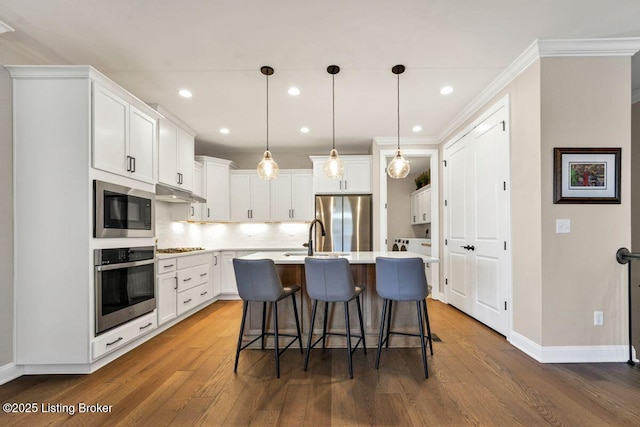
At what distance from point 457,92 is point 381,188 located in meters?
1.96

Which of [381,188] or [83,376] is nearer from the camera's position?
[83,376]

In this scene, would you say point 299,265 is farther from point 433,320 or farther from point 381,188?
point 381,188

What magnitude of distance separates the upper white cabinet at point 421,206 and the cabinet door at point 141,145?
4494 millimetres

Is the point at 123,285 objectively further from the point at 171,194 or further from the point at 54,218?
the point at 171,194

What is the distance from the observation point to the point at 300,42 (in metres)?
2.59

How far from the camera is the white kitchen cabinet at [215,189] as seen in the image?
5.33m

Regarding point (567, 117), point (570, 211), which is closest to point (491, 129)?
point (567, 117)

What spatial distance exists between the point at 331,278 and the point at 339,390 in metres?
0.78

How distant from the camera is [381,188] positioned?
17.0 ft

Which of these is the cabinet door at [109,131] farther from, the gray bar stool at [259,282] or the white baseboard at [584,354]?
the white baseboard at [584,354]

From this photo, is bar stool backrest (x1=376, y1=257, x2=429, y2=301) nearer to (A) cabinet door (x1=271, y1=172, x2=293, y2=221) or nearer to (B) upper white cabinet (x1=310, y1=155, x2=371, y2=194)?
(B) upper white cabinet (x1=310, y1=155, x2=371, y2=194)

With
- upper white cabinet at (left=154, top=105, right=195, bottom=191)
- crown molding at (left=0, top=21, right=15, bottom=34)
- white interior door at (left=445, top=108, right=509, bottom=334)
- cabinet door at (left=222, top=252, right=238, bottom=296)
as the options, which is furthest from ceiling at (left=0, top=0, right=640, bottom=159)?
cabinet door at (left=222, top=252, right=238, bottom=296)

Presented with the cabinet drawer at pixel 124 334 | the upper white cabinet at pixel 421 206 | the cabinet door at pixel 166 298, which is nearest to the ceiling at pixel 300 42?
the cabinet door at pixel 166 298

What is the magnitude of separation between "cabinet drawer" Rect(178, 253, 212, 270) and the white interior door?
3546 mm
